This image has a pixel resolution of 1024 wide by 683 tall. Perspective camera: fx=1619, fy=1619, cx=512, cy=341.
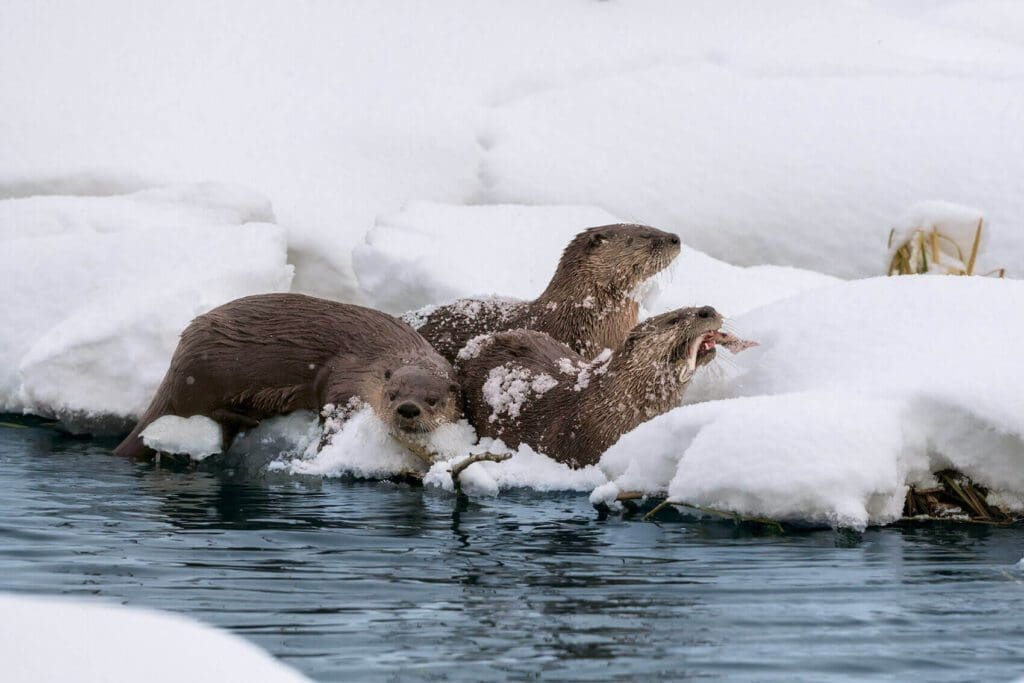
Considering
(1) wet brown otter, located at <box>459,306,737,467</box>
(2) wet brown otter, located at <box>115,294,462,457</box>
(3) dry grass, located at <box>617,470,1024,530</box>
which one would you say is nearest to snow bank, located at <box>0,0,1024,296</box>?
(2) wet brown otter, located at <box>115,294,462,457</box>

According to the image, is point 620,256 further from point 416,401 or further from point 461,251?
point 416,401

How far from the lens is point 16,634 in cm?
298

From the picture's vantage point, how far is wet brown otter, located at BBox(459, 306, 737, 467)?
5.62 metres

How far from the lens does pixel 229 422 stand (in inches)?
246

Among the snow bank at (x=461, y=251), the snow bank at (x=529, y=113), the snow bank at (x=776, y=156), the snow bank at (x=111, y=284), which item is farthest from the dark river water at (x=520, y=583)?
the snow bank at (x=776, y=156)

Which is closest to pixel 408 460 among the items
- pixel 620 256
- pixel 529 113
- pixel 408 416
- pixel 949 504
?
pixel 408 416

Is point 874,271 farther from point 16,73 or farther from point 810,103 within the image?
point 16,73

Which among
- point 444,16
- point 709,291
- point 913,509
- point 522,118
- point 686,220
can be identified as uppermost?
point 444,16

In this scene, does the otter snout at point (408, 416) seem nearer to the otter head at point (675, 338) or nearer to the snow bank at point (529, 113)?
the otter head at point (675, 338)

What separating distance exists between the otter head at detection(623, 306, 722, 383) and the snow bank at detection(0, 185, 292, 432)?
7.26 ft

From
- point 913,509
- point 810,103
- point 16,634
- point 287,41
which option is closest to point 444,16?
point 287,41

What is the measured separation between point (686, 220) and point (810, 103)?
4.76 ft

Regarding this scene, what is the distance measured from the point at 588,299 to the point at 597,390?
1.14 metres

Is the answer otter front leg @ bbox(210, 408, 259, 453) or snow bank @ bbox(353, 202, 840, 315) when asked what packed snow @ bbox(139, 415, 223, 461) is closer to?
otter front leg @ bbox(210, 408, 259, 453)
